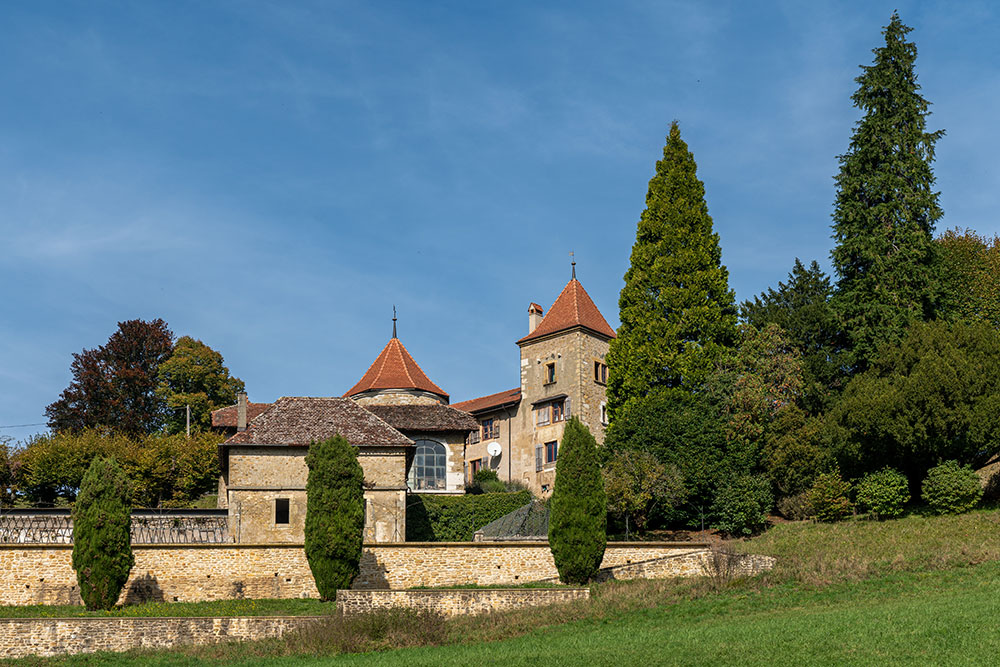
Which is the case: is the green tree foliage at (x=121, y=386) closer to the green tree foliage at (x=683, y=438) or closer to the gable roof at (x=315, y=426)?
the gable roof at (x=315, y=426)

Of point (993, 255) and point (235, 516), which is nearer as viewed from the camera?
point (235, 516)

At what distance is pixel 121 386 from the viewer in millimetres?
67812

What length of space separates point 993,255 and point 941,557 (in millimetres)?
27799

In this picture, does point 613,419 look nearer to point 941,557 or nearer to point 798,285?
point 798,285

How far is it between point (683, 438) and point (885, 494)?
8240 millimetres

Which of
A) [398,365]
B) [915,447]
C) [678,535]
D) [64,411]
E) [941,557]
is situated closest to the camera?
[941,557]

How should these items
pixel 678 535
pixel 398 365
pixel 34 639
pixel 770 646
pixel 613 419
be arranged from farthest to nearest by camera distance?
pixel 398 365 < pixel 613 419 < pixel 678 535 < pixel 34 639 < pixel 770 646

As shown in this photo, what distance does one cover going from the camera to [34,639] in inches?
1133

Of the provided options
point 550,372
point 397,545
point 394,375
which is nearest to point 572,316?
point 550,372

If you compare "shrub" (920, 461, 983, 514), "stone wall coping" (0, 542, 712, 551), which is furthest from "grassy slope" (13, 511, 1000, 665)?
"stone wall coping" (0, 542, 712, 551)

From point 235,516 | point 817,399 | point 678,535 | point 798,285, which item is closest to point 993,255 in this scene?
point 798,285

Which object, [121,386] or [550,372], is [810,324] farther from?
[121,386]

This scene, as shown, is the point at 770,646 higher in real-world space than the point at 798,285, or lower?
lower

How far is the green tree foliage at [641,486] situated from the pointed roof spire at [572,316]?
1549cm
